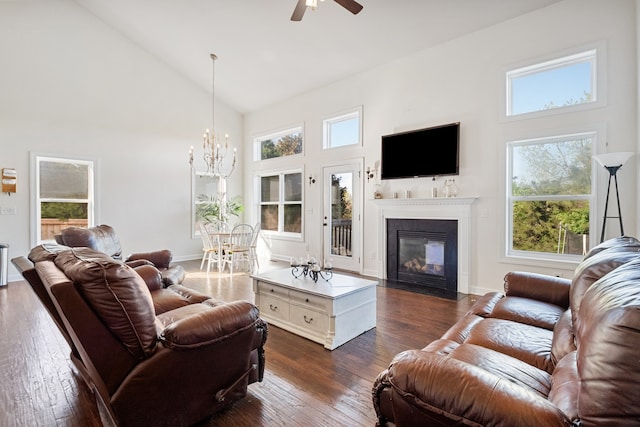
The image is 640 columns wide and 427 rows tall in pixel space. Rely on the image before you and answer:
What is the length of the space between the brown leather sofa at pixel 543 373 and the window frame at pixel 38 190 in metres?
6.63

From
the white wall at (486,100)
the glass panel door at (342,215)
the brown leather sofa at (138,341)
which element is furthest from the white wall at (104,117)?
the brown leather sofa at (138,341)

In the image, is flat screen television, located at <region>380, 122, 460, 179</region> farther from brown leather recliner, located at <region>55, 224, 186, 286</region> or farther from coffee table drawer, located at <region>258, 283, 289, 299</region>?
brown leather recliner, located at <region>55, 224, 186, 286</region>

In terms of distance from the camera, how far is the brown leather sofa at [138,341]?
1364 millimetres

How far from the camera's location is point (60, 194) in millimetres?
5820

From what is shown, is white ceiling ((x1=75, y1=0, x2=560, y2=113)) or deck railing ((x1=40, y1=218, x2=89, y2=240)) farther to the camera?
deck railing ((x1=40, y1=218, x2=89, y2=240))

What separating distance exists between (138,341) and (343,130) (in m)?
5.36

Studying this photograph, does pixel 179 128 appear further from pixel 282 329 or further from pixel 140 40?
pixel 282 329

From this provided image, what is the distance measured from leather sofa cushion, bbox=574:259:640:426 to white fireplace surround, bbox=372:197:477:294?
11.9ft

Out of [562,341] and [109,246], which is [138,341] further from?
[109,246]

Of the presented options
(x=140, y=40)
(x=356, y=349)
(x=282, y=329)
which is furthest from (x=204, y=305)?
(x=140, y=40)

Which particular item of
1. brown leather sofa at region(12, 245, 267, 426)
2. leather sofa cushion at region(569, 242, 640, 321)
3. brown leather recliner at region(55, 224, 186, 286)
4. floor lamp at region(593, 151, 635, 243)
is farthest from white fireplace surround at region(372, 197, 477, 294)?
brown leather sofa at region(12, 245, 267, 426)

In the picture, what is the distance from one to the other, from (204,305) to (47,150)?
533 centimetres

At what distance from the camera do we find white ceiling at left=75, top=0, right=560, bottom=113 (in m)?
4.17

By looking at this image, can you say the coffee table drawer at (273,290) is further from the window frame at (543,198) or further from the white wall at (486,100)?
the window frame at (543,198)
